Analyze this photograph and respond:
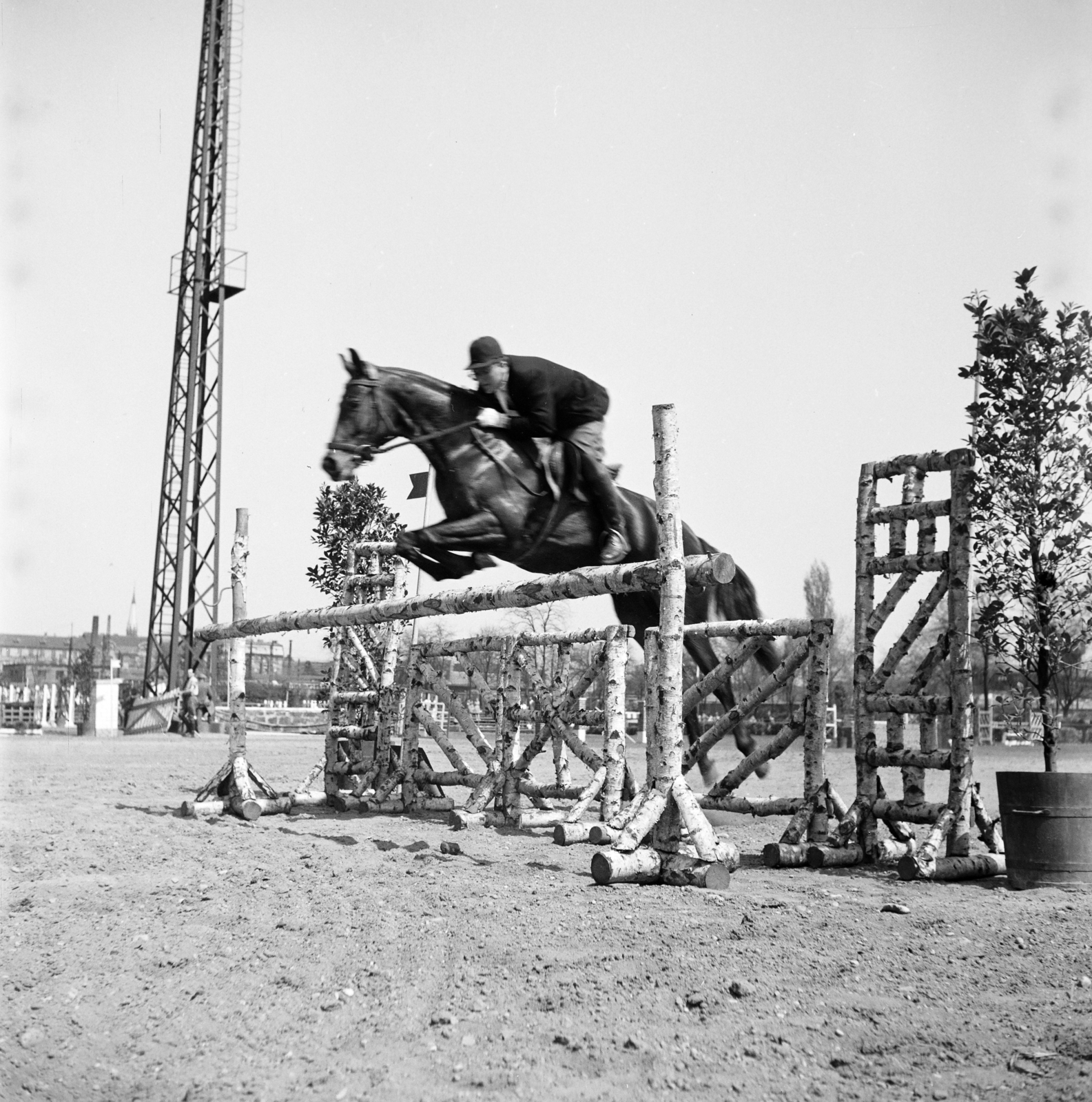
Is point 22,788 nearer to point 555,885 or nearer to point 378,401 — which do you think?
point 378,401

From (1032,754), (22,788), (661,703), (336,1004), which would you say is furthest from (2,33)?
(1032,754)

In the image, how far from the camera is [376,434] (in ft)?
23.1

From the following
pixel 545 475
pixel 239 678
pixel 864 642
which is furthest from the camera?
pixel 239 678

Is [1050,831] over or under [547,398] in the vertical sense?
under

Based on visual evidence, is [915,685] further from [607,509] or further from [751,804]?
[607,509]

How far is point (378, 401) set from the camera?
23.2ft

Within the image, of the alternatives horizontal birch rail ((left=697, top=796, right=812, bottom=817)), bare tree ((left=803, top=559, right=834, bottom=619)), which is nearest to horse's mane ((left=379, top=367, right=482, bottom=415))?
horizontal birch rail ((left=697, top=796, right=812, bottom=817))

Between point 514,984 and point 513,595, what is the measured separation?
8.91 feet

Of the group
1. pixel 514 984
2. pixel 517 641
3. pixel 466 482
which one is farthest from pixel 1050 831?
pixel 466 482

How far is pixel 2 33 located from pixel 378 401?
3.78m

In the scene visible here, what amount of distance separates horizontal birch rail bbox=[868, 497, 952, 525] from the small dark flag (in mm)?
3059

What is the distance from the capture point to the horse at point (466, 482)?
7.04m

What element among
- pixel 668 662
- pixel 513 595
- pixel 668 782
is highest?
pixel 513 595

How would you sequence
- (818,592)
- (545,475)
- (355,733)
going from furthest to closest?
1. (818,592)
2. (355,733)
3. (545,475)
